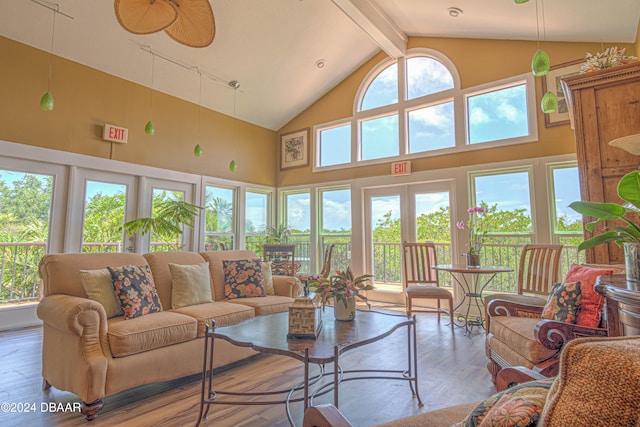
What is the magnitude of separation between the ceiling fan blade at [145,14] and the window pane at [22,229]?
3.14 m

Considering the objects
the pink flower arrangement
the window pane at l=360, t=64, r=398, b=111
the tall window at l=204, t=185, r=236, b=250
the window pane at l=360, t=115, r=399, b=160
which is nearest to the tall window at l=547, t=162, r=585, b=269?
the pink flower arrangement

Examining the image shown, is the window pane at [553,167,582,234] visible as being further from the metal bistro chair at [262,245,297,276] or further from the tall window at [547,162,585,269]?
the metal bistro chair at [262,245,297,276]

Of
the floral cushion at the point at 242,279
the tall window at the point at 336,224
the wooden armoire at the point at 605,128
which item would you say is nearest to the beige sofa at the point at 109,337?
the floral cushion at the point at 242,279

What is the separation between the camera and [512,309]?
2.63 m

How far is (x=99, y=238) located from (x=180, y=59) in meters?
2.86

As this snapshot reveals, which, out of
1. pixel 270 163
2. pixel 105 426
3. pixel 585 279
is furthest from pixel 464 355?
pixel 270 163

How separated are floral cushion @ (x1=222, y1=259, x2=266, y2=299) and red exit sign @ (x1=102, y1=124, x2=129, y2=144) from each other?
2.75 meters

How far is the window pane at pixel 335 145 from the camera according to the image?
6358mm

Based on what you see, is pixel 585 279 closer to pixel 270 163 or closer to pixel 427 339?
pixel 427 339

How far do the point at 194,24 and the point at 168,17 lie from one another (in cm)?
21

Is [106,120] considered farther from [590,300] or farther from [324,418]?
[590,300]

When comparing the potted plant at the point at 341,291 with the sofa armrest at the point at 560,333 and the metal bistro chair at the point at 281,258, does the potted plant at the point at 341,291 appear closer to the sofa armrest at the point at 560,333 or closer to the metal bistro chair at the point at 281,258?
the sofa armrest at the point at 560,333

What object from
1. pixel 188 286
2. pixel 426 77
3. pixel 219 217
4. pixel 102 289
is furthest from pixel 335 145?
pixel 102 289

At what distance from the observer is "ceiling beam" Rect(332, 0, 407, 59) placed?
4.36 m
